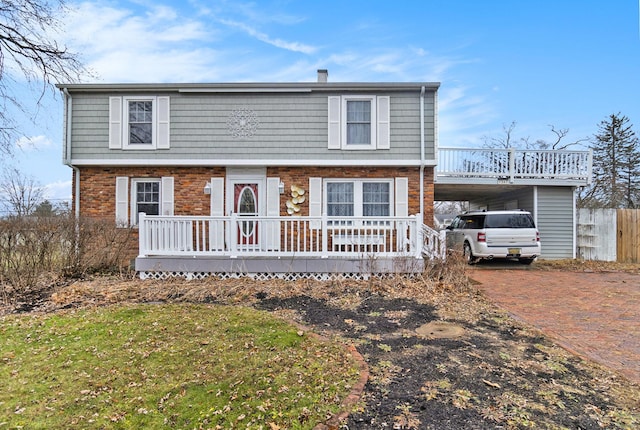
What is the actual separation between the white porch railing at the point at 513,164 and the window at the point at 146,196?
9172 mm

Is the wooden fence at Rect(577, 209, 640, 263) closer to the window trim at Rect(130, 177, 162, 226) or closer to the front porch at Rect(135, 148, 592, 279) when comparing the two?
the front porch at Rect(135, 148, 592, 279)

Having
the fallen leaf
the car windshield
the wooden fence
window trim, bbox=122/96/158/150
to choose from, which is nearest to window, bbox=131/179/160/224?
window trim, bbox=122/96/158/150

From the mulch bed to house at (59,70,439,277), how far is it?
3.31 meters

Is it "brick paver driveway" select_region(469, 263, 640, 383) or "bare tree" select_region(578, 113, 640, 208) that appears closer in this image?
"brick paver driveway" select_region(469, 263, 640, 383)

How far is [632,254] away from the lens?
12742mm

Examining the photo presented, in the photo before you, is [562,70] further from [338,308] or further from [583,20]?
A: [338,308]

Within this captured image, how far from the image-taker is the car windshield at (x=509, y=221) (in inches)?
440

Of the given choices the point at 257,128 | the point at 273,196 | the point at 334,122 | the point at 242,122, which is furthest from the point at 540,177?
the point at 242,122

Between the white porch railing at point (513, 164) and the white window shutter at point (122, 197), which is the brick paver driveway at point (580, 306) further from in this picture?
the white window shutter at point (122, 197)

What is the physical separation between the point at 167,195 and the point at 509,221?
1035 cm

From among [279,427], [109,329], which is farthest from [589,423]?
[109,329]

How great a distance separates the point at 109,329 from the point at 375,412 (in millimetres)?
3770

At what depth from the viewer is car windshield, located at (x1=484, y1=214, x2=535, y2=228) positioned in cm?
1117

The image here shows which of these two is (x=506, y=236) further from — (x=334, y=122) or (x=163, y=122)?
(x=163, y=122)
